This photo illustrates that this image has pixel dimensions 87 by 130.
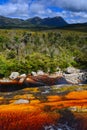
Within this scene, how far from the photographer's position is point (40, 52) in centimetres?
12306

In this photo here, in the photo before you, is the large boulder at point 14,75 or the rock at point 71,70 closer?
the large boulder at point 14,75

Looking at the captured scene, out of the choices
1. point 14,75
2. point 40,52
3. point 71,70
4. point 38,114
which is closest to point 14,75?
point 14,75

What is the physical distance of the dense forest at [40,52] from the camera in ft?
336

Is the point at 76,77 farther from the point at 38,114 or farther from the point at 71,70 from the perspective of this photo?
the point at 38,114

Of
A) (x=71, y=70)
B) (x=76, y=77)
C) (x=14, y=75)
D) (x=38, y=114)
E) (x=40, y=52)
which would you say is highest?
(x=38, y=114)

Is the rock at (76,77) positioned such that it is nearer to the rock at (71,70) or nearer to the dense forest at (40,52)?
the rock at (71,70)

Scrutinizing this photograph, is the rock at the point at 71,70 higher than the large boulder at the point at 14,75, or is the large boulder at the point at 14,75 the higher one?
the large boulder at the point at 14,75

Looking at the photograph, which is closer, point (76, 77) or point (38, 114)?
point (38, 114)

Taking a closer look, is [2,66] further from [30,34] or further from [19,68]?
[30,34]

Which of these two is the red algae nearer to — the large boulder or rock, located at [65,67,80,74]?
the large boulder

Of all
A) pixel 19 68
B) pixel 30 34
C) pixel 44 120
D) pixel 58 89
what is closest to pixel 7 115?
pixel 44 120

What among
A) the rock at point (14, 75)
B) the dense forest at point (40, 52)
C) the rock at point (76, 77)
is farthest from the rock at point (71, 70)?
the rock at point (14, 75)

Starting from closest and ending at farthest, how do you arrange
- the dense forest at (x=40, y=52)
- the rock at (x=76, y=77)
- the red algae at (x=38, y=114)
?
the red algae at (x=38, y=114) < the rock at (x=76, y=77) < the dense forest at (x=40, y=52)

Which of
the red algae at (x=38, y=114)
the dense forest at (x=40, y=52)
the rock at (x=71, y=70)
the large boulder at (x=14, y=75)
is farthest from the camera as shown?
the rock at (x=71, y=70)
